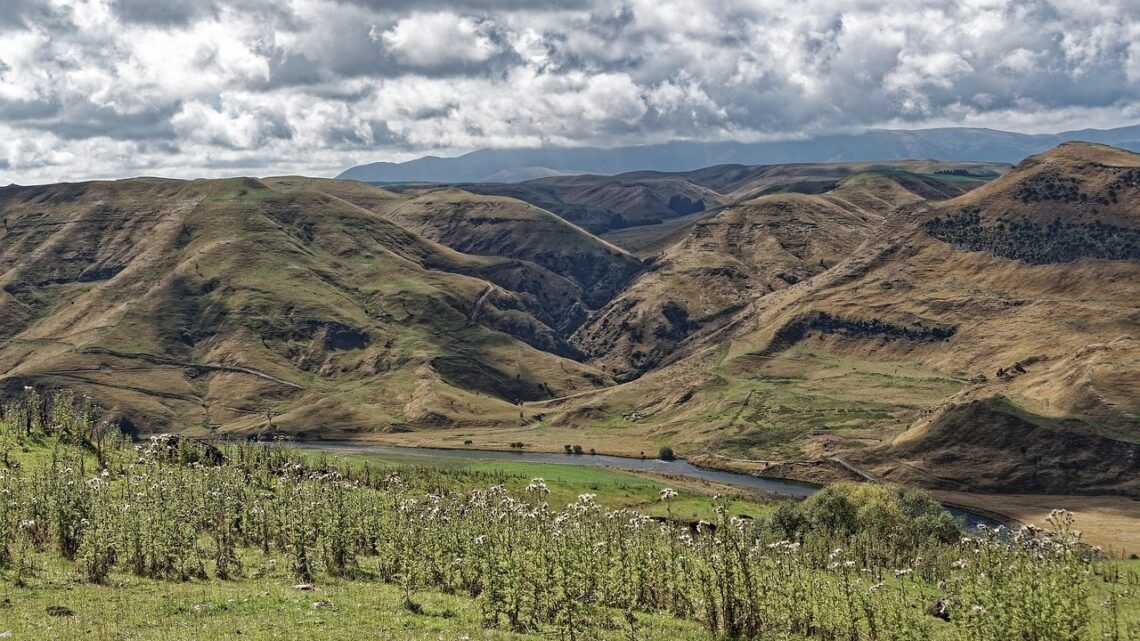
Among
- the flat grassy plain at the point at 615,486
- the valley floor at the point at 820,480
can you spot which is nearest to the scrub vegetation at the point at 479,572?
the flat grassy plain at the point at 615,486

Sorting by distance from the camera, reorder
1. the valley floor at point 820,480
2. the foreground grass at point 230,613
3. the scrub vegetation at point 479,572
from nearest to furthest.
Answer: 1. the foreground grass at point 230,613
2. the scrub vegetation at point 479,572
3. the valley floor at point 820,480

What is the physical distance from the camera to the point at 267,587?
4412 cm

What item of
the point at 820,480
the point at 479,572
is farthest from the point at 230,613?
the point at 820,480

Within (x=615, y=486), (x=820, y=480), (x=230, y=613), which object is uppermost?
(x=230, y=613)

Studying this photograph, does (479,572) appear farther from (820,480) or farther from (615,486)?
(820,480)

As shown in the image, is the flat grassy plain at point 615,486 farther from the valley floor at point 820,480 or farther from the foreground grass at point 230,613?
the foreground grass at point 230,613

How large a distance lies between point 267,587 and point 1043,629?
3524 centimetres

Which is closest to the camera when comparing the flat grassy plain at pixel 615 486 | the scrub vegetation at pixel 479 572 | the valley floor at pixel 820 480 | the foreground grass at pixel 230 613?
the foreground grass at pixel 230 613

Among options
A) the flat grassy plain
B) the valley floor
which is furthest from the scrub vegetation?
the valley floor

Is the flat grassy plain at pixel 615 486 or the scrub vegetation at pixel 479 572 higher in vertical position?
the scrub vegetation at pixel 479 572

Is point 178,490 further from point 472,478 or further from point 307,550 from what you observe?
point 472,478

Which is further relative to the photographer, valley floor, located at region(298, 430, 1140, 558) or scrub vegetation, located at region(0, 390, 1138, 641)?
valley floor, located at region(298, 430, 1140, 558)

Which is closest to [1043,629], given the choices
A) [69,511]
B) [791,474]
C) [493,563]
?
[493,563]

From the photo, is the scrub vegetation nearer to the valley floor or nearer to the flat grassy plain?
the flat grassy plain
